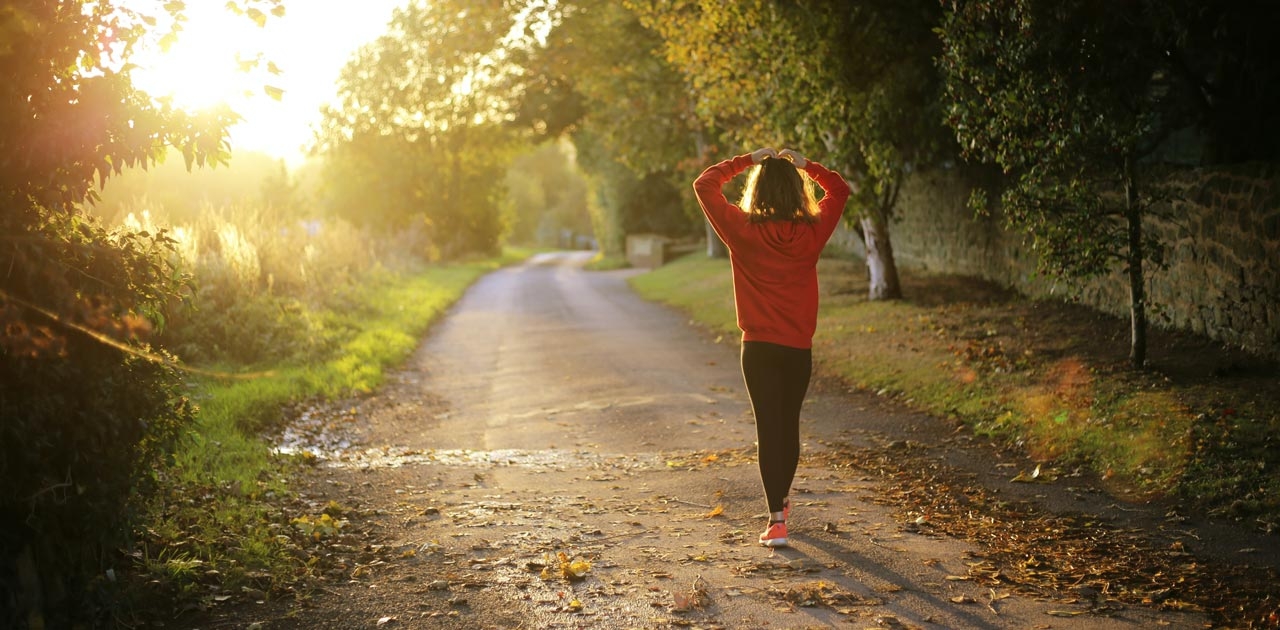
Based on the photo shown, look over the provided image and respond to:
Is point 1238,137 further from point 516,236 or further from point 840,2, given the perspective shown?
point 516,236

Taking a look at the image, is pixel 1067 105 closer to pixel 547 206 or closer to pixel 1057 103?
pixel 1057 103

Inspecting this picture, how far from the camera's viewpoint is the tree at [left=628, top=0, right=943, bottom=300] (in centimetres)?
1584

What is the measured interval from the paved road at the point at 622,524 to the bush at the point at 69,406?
917 mm

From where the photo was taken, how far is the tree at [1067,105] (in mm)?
10188

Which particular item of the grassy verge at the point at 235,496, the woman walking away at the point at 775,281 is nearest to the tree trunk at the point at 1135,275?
the woman walking away at the point at 775,281

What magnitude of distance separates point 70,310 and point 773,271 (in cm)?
346

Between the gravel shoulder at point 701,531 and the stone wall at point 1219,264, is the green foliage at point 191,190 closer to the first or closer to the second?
the gravel shoulder at point 701,531

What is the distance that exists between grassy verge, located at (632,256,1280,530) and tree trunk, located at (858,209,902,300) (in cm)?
122

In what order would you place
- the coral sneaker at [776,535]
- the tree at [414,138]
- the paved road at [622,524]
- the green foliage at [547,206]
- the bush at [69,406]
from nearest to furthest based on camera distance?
the bush at [69,406] → the paved road at [622,524] → the coral sneaker at [776,535] → the tree at [414,138] → the green foliage at [547,206]

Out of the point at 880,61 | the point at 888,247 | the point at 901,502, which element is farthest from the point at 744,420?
the point at 888,247

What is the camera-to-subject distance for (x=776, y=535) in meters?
6.29

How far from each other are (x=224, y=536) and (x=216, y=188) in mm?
55367

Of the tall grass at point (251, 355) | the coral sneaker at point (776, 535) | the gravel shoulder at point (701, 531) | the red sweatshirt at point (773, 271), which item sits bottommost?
the gravel shoulder at point (701, 531)

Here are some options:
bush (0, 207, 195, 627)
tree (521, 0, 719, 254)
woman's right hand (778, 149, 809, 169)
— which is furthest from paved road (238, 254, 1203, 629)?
tree (521, 0, 719, 254)
